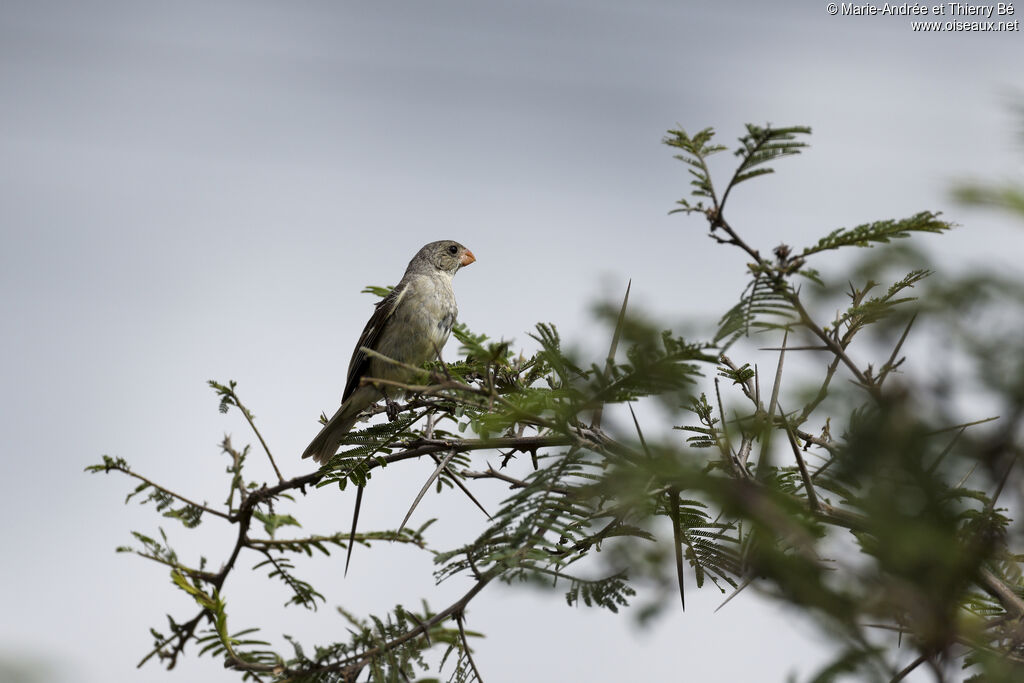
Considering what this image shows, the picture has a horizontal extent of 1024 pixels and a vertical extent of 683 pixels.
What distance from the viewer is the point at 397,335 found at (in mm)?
6273

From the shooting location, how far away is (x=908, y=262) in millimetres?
Answer: 1235

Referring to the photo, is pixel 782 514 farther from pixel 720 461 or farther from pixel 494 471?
pixel 494 471

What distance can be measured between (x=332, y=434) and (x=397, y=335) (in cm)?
99

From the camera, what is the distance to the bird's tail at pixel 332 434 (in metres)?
5.39

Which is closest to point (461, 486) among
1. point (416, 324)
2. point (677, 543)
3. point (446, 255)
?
point (677, 543)

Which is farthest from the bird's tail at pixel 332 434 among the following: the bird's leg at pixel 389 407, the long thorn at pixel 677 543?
the long thorn at pixel 677 543

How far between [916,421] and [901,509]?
0.31 feet

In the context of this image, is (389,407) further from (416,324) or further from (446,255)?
(446,255)

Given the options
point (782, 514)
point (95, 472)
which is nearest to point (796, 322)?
point (782, 514)

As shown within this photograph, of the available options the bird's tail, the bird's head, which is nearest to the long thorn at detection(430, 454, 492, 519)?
the bird's tail

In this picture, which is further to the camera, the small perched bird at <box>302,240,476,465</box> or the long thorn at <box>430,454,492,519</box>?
the small perched bird at <box>302,240,476,465</box>

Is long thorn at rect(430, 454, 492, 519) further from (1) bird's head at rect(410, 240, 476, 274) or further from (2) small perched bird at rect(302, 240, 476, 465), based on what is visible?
(1) bird's head at rect(410, 240, 476, 274)

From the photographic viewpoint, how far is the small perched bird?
5617mm

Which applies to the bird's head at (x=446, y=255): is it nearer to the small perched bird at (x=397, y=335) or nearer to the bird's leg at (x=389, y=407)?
the small perched bird at (x=397, y=335)
